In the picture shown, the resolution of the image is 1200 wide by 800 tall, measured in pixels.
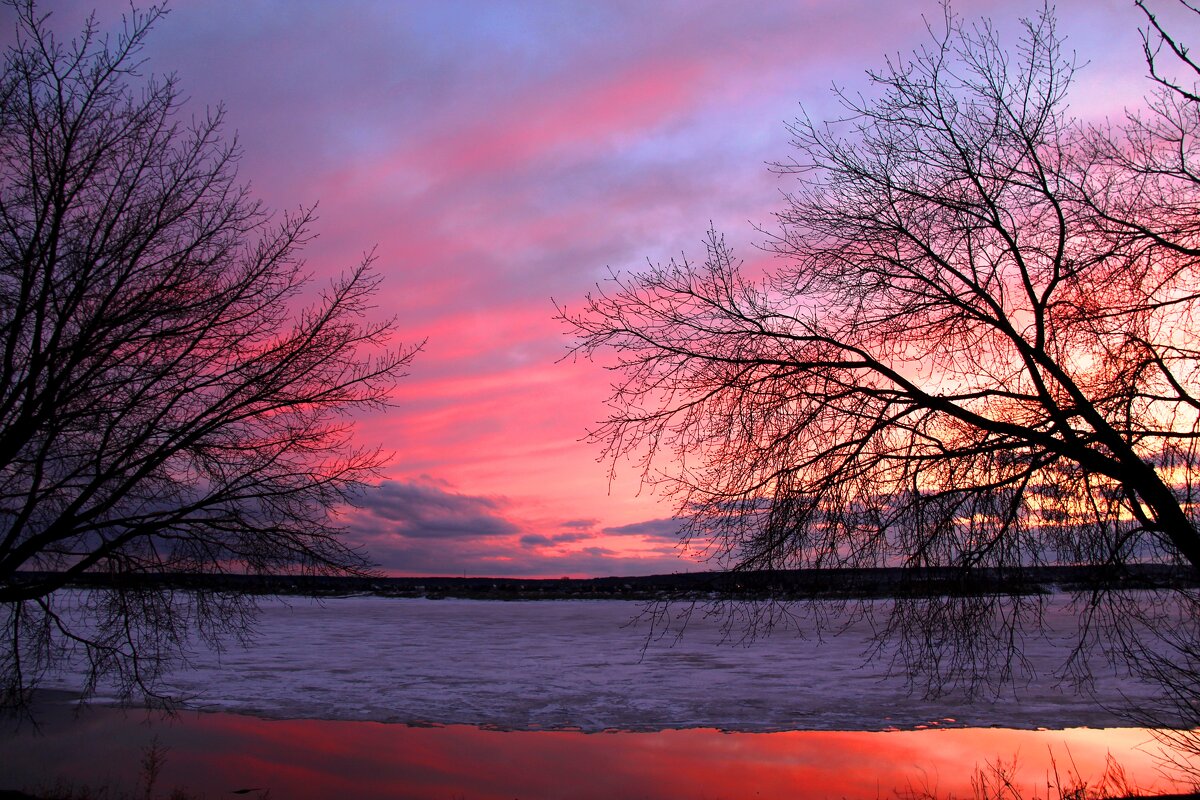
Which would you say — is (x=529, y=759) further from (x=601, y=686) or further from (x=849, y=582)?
(x=849, y=582)

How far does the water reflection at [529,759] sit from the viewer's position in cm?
1377

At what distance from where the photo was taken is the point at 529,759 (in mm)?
16219

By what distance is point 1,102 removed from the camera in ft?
26.0

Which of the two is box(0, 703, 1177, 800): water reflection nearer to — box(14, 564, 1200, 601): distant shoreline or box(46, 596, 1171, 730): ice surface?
box(46, 596, 1171, 730): ice surface

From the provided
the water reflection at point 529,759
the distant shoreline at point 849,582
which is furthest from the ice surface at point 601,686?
the distant shoreline at point 849,582

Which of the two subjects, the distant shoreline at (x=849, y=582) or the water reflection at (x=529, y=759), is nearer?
the distant shoreline at (x=849, y=582)

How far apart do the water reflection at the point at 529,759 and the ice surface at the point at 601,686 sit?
0.43 meters

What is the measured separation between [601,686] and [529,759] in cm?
577

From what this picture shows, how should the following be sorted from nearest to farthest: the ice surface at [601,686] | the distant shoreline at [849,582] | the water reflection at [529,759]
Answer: the distant shoreline at [849,582], the water reflection at [529,759], the ice surface at [601,686]

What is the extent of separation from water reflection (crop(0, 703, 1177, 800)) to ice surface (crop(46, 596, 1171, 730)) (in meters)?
0.43

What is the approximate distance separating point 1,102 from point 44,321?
1961 mm

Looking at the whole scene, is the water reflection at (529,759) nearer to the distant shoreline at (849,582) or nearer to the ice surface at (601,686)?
the ice surface at (601,686)

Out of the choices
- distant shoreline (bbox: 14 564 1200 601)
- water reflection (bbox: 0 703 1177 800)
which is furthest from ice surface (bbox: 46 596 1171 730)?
distant shoreline (bbox: 14 564 1200 601)

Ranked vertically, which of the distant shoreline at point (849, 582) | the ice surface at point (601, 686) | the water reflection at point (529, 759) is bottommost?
the water reflection at point (529, 759)
